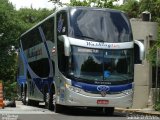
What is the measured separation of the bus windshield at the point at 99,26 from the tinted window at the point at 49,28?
95.7 inches

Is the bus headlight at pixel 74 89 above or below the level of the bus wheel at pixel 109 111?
above

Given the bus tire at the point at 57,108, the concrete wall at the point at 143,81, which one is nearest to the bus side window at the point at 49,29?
the bus tire at the point at 57,108

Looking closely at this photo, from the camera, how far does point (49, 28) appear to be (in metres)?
22.3

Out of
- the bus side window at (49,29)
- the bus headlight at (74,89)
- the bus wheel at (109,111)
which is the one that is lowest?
the bus wheel at (109,111)

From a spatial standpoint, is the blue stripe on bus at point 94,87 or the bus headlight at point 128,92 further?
the bus headlight at point 128,92

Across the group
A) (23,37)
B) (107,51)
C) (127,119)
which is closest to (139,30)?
(23,37)

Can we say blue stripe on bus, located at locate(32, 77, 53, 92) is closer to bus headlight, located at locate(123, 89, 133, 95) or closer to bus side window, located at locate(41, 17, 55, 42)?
bus side window, located at locate(41, 17, 55, 42)

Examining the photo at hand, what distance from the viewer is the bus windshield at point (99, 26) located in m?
19.0

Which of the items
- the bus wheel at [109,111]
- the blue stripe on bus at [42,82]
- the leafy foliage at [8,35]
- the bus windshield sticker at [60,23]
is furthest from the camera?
the leafy foliage at [8,35]

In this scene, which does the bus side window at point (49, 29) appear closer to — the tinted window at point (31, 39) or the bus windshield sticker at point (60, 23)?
the bus windshield sticker at point (60, 23)

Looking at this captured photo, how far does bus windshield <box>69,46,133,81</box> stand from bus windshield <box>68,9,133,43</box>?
0.51 meters

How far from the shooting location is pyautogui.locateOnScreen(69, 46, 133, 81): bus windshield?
18.8 meters

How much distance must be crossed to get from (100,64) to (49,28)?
166 inches

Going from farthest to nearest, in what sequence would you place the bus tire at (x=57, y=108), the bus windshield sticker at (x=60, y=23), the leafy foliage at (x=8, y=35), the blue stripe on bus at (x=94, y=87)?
the leafy foliage at (x=8, y=35) < the bus tire at (x=57, y=108) < the bus windshield sticker at (x=60, y=23) < the blue stripe on bus at (x=94, y=87)
